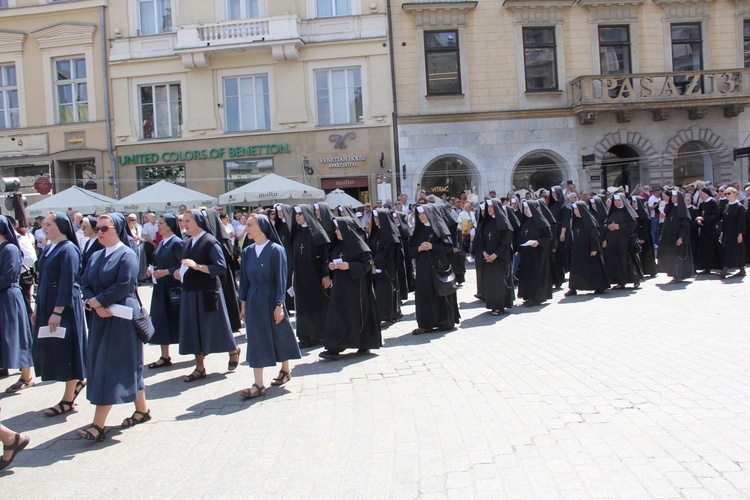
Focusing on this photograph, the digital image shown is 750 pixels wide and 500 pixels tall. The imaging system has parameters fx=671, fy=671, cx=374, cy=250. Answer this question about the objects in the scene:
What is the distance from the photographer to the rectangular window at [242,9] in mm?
25297

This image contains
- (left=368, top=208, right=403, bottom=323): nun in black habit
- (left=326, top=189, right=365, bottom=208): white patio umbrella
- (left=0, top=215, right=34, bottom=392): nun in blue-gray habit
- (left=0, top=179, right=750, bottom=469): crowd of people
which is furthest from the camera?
(left=326, top=189, right=365, bottom=208): white patio umbrella

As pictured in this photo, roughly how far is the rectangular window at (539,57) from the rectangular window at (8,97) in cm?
1997

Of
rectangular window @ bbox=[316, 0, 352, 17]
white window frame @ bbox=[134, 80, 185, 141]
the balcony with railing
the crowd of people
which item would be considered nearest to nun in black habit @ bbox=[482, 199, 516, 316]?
the crowd of people

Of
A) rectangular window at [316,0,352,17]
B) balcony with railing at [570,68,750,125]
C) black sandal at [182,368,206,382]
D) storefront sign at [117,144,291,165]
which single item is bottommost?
black sandal at [182,368,206,382]

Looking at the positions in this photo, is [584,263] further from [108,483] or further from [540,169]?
[540,169]

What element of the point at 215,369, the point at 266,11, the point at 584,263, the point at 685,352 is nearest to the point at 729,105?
the point at 584,263

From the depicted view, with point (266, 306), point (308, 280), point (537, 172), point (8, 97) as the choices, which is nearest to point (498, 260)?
point (308, 280)

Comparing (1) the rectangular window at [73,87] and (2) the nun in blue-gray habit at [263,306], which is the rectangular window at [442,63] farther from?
(2) the nun in blue-gray habit at [263,306]

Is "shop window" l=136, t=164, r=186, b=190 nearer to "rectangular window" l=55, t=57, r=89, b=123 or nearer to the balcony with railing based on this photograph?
"rectangular window" l=55, t=57, r=89, b=123

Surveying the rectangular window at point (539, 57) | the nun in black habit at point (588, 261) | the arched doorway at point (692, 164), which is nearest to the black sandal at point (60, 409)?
the nun in black habit at point (588, 261)

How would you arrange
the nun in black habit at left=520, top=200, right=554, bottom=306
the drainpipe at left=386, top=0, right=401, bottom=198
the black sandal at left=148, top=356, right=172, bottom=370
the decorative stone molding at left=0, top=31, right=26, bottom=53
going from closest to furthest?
1. the black sandal at left=148, top=356, right=172, bottom=370
2. the nun in black habit at left=520, top=200, right=554, bottom=306
3. the drainpipe at left=386, top=0, right=401, bottom=198
4. the decorative stone molding at left=0, top=31, right=26, bottom=53

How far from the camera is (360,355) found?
28.6 ft

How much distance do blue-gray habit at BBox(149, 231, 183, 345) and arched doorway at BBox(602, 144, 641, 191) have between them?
20985 mm

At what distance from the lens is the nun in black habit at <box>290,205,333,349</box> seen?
357 inches
